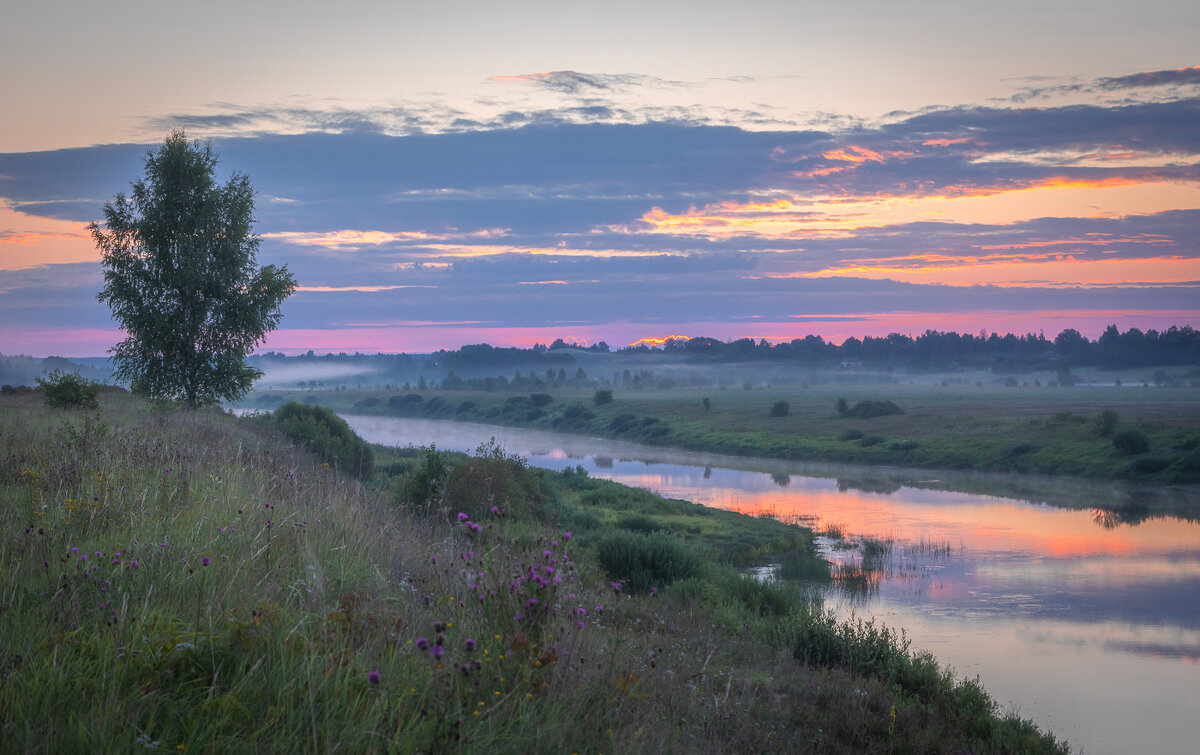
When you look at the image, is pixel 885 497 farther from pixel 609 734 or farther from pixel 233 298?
pixel 609 734


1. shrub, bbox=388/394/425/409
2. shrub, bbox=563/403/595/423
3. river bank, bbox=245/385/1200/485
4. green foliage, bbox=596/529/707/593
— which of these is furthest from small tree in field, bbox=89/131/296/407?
shrub, bbox=388/394/425/409

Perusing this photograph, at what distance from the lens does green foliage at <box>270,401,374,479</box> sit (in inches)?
1182

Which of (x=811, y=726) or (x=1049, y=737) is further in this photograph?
(x=1049, y=737)

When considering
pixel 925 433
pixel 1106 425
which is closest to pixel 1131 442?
pixel 1106 425

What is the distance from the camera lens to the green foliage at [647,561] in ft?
53.7

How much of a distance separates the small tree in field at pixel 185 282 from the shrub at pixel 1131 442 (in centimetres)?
4209

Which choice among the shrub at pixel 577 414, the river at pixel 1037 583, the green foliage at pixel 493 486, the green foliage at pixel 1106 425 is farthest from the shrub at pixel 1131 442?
the shrub at pixel 577 414

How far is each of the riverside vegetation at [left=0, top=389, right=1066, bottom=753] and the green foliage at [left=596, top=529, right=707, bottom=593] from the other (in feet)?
→ 17.7

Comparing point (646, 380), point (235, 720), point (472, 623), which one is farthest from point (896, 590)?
point (646, 380)

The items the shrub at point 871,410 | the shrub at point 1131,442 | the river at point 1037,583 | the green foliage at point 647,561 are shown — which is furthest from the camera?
the shrub at point 871,410

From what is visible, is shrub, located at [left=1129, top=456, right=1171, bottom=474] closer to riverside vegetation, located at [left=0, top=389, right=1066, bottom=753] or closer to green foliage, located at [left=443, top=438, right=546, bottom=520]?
green foliage, located at [left=443, top=438, right=546, bottom=520]

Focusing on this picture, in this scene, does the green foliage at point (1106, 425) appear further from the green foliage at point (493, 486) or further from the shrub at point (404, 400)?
the shrub at point (404, 400)

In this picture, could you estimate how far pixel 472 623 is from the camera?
496 cm

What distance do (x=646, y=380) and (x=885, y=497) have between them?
468 feet
